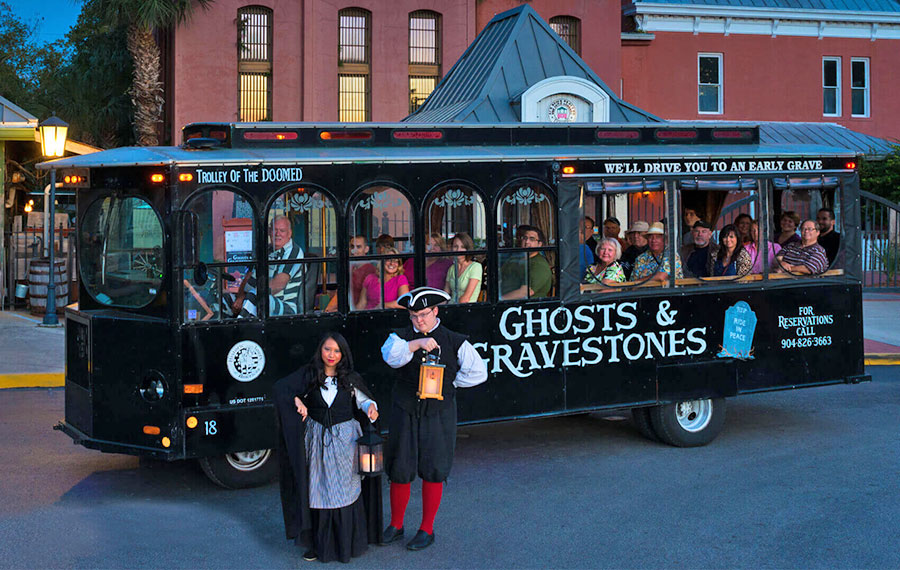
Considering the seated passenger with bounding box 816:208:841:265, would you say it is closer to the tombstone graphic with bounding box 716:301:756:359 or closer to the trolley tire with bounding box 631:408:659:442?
the tombstone graphic with bounding box 716:301:756:359

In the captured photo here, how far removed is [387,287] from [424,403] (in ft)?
5.54

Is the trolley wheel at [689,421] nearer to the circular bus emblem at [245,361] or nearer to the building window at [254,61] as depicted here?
the circular bus emblem at [245,361]

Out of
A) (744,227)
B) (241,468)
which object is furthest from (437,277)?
(744,227)

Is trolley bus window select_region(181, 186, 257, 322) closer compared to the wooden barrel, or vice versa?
trolley bus window select_region(181, 186, 257, 322)

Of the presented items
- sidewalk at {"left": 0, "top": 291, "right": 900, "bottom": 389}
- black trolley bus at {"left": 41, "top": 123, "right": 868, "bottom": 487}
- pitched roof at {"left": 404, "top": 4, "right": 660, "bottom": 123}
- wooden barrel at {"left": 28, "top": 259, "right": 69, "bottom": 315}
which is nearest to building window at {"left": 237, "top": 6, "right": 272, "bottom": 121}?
pitched roof at {"left": 404, "top": 4, "right": 660, "bottom": 123}

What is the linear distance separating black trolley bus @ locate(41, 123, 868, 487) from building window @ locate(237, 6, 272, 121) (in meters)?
21.5

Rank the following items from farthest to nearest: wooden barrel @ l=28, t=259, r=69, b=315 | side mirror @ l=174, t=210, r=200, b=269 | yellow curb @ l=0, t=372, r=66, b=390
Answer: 1. wooden barrel @ l=28, t=259, r=69, b=315
2. yellow curb @ l=0, t=372, r=66, b=390
3. side mirror @ l=174, t=210, r=200, b=269

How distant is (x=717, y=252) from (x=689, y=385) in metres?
1.17

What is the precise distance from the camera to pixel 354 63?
98.7ft

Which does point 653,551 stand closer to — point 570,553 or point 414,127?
point 570,553

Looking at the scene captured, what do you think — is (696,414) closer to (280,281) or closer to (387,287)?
A: (387,287)

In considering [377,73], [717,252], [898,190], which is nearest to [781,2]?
[898,190]

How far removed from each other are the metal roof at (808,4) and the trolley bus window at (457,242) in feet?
81.8

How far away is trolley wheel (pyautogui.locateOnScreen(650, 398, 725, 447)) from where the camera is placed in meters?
9.07
